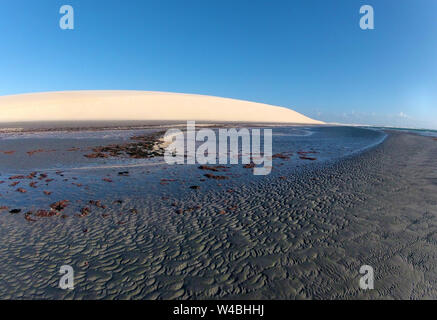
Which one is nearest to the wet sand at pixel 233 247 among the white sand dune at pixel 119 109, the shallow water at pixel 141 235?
the shallow water at pixel 141 235

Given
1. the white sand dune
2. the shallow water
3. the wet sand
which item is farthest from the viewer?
the white sand dune

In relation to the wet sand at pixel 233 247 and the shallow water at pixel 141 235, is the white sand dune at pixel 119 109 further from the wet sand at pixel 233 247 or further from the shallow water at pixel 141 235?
the wet sand at pixel 233 247

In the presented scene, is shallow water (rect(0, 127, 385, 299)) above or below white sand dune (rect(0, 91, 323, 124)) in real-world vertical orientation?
below

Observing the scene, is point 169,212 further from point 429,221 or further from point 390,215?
point 429,221

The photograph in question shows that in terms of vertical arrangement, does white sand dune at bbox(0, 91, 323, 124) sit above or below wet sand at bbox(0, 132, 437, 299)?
above

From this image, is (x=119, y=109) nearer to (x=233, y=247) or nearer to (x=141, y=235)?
(x=141, y=235)

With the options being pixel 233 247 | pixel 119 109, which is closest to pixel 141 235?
pixel 233 247

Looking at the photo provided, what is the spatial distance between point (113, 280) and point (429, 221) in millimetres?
7714

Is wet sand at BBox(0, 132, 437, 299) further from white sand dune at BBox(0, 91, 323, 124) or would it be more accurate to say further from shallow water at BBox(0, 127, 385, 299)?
white sand dune at BBox(0, 91, 323, 124)

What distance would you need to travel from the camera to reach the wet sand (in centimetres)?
389

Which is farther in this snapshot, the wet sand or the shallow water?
the shallow water

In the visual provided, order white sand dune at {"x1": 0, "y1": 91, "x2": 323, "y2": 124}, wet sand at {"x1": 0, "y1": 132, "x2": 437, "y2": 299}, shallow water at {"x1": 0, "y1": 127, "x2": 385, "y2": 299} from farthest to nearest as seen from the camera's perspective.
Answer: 1. white sand dune at {"x1": 0, "y1": 91, "x2": 323, "y2": 124}
2. shallow water at {"x1": 0, "y1": 127, "x2": 385, "y2": 299}
3. wet sand at {"x1": 0, "y1": 132, "x2": 437, "y2": 299}

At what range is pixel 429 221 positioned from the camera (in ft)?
20.3

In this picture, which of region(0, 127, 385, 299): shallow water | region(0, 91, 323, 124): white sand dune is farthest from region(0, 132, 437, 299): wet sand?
region(0, 91, 323, 124): white sand dune
